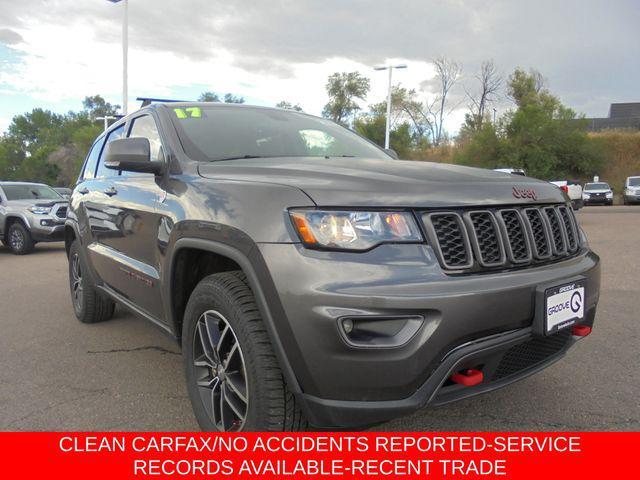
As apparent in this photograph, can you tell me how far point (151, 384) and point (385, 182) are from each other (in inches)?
83.5

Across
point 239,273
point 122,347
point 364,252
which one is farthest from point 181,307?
point 122,347

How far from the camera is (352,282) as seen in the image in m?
1.74

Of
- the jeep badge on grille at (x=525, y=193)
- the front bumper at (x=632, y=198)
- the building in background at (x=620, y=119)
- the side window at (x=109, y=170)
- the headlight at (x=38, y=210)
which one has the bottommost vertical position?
the headlight at (x=38, y=210)

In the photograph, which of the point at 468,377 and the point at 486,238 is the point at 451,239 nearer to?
the point at 486,238

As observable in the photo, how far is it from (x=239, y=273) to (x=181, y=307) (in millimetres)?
651

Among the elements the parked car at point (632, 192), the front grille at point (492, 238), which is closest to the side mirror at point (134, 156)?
the front grille at point (492, 238)

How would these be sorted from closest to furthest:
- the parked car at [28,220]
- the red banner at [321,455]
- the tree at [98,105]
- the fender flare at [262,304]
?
the fender flare at [262,304]
the red banner at [321,455]
the parked car at [28,220]
the tree at [98,105]

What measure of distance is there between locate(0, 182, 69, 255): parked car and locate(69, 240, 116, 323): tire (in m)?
6.27

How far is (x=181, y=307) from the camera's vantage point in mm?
2652

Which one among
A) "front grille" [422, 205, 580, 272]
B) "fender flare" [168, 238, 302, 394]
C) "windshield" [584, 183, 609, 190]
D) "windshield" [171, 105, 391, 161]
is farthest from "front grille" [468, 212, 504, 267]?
"windshield" [584, 183, 609, 190]

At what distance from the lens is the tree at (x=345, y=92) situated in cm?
5181

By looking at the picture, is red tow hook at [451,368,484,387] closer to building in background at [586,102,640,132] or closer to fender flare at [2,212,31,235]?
fender flare at [2,212,31,235]

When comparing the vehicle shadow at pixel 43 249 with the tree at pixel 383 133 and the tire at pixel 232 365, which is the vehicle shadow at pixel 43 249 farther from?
the tree at pixel 383 133

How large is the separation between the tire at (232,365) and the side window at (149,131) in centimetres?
110
